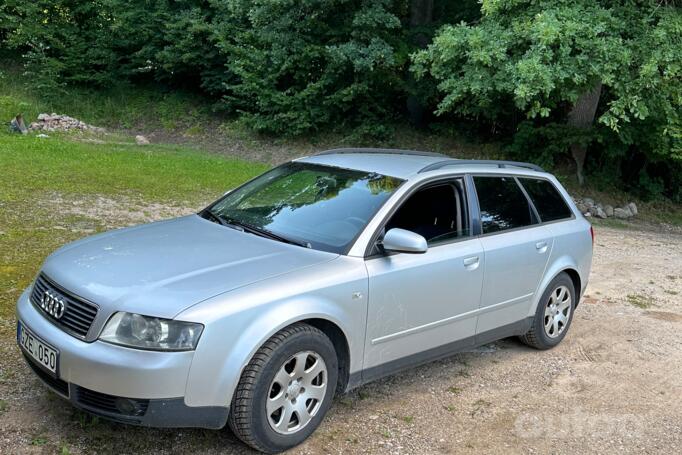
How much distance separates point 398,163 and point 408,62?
51.9ft

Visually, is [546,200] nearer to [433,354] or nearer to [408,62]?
[433,354]

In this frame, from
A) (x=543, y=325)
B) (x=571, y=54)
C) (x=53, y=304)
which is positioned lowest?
(x=543, y=325)

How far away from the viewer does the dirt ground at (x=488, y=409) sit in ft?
12.2

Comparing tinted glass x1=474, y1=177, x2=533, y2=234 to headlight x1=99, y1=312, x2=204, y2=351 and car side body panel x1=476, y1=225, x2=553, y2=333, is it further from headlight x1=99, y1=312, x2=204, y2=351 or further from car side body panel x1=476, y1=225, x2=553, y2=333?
headlight x1=99, y1=312, x2=204, y2=351

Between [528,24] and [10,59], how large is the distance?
21438mm

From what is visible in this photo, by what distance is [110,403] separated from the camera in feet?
10.8

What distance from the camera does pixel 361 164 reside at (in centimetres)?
497

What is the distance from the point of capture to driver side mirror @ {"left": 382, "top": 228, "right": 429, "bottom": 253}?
4.01 meters

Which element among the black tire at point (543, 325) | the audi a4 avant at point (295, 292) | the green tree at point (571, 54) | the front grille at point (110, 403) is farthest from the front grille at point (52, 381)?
the green tree at point (571, 54)

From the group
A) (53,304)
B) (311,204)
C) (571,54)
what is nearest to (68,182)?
(311,204)

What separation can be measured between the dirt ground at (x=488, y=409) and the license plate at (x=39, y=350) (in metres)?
0.43

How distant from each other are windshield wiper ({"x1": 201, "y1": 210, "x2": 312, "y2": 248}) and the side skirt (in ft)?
2.99

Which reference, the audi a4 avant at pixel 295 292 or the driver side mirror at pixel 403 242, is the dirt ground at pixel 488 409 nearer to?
A: the audi a4 avant at pixel 295 292

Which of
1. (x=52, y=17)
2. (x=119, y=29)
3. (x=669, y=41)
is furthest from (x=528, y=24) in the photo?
(x=52, y=17)
